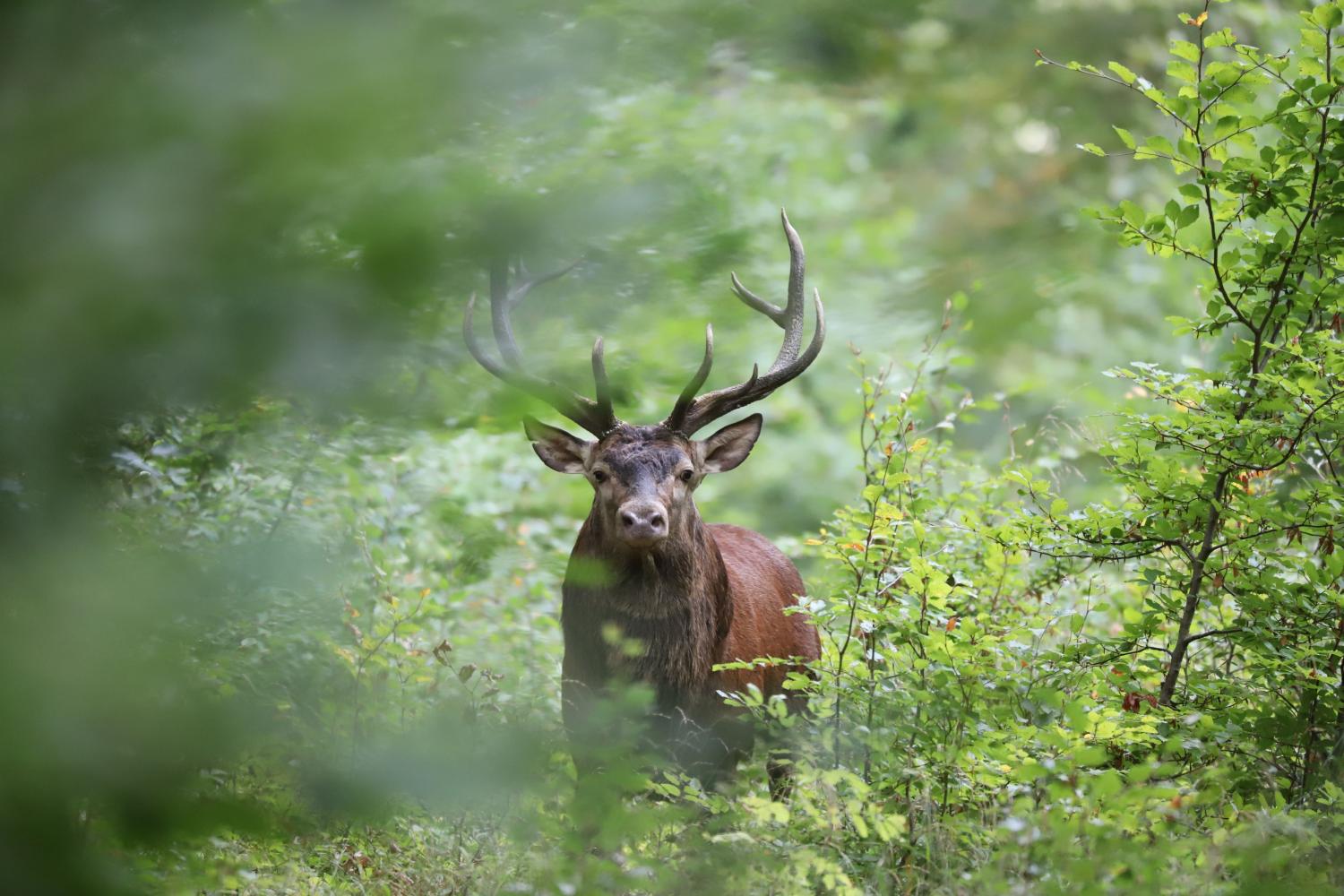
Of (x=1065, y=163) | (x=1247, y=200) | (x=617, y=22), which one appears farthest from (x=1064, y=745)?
(x=1065, y=163)

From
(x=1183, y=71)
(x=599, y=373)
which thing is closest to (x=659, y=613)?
(x=1183, y=71)

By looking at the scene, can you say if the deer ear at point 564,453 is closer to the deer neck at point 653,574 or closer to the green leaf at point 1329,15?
the deer neck at point 653,574

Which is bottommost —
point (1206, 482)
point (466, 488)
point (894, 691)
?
point (894, 691)

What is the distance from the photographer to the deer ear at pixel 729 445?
5.79 m

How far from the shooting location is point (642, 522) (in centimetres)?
479

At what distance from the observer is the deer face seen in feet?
15.9

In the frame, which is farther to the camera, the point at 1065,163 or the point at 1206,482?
the point at 1065,163

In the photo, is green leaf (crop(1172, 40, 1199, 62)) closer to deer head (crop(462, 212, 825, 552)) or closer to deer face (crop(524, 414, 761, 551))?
deer head (crop(462, 212, 825, 552))

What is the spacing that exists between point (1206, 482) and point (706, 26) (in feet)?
10.6

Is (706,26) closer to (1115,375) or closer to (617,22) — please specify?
(617,22)

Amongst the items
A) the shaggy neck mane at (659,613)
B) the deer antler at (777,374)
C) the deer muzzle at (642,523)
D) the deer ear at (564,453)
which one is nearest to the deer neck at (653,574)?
the shaggy neck mane at (659,613)

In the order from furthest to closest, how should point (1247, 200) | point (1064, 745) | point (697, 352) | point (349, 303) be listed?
point (1247, 200) < point (1064, 745) < point (697, 352) < point (349, 303)

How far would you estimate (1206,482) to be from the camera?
12.8 feet

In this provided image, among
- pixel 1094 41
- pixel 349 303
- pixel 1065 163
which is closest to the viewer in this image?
pixel 349 303
